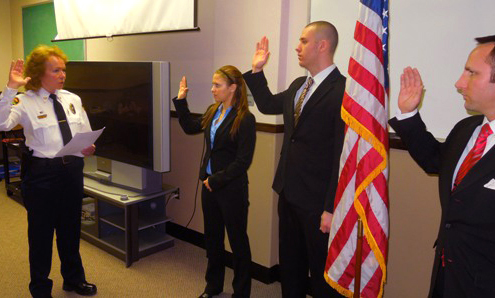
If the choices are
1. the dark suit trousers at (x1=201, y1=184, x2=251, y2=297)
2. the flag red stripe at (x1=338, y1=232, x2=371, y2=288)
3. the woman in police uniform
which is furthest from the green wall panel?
the flag red stripe at (x1=338, y1=232, x2=371, y2=288)

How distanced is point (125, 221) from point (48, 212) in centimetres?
76

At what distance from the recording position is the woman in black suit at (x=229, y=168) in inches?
92.7

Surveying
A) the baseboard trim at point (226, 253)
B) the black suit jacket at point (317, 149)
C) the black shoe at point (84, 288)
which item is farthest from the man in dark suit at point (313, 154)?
the black shoe at point (84, 288)

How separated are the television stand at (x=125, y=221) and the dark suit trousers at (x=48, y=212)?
0.50 metres

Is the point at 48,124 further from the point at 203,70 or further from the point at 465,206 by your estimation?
the point at 465,206

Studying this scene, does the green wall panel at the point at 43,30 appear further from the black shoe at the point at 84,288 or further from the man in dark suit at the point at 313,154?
the man in dark suit at the point at 313,154

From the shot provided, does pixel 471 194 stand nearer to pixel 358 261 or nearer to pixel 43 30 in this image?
pixel 358 261

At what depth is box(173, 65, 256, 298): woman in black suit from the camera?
235 cm

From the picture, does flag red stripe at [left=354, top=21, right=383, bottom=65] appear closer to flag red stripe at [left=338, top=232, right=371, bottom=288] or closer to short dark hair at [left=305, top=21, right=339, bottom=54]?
short dark hair at [left=305, top=21, right=339, bottom=54]

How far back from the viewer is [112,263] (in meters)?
3.18

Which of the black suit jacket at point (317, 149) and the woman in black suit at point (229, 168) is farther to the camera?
the woman in black suit at point (229, 168)

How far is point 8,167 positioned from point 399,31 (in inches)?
189

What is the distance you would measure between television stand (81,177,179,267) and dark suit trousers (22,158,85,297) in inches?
19.8

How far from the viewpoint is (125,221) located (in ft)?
10.2
